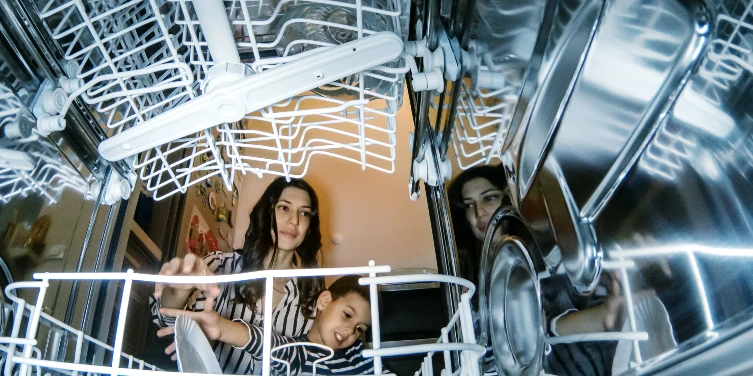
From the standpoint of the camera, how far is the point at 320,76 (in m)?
0.51

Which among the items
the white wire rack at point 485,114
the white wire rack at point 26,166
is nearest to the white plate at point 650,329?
the white wire rack at point 485,114

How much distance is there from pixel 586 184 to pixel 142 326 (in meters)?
0.85

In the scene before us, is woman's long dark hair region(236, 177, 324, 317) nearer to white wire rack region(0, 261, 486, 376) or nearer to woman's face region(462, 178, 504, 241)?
woman's face region(462, 178, 504, 241)

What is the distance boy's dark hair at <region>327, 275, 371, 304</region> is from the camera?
116 centimetres

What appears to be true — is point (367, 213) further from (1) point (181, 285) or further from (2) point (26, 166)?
(2) point (26, 166)

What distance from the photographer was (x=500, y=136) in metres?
0.56

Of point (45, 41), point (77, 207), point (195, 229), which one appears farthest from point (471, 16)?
point (195, 229)

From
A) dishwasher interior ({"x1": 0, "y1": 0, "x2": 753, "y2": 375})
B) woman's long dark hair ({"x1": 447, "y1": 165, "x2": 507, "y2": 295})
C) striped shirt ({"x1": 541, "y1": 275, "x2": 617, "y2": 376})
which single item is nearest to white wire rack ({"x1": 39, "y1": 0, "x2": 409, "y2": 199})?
dishwasher interior ({"x1": 0, "y1": 0, "x2": 753, "y2": 375})

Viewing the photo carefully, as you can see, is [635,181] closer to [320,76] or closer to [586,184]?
[586,184]

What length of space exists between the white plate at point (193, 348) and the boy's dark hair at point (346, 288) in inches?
20.6

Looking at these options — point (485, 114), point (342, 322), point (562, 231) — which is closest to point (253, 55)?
point (485, 114)

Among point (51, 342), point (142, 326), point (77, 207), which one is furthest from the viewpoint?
point (142, 326)

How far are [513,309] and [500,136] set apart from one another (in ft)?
0.64

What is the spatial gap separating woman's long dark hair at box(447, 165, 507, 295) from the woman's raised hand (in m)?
0.35
